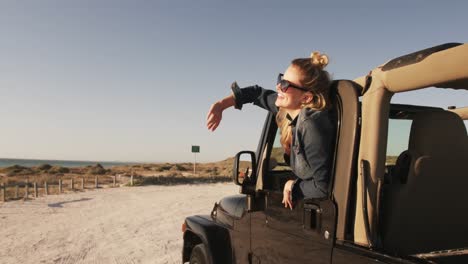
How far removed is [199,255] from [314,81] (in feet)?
7.60

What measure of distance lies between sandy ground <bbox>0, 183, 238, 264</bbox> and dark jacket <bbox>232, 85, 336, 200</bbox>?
5392 mm

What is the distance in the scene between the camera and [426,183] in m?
2.20

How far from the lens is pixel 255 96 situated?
3170mm

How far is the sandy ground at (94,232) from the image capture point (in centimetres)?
779

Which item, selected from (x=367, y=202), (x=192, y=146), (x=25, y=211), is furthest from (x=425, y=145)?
(x=192, y=146)

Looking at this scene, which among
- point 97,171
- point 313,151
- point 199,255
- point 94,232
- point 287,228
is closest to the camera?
point 313,151

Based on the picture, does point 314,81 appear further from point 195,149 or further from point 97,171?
point 97,171

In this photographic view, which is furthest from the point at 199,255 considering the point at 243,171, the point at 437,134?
the point at 437,134

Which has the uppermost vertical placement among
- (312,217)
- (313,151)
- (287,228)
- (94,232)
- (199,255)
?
(313,151)

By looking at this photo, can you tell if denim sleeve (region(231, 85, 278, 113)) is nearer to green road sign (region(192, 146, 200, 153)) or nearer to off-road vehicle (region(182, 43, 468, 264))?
off-road vehicle (region(182, 43, 468, 264))

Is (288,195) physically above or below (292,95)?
below

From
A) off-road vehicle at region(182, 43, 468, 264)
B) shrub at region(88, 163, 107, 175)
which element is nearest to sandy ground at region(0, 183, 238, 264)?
off-road vehicle at region(182, 43, 468, 264)

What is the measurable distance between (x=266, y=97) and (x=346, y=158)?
1083mm

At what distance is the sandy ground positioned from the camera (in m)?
7.79
